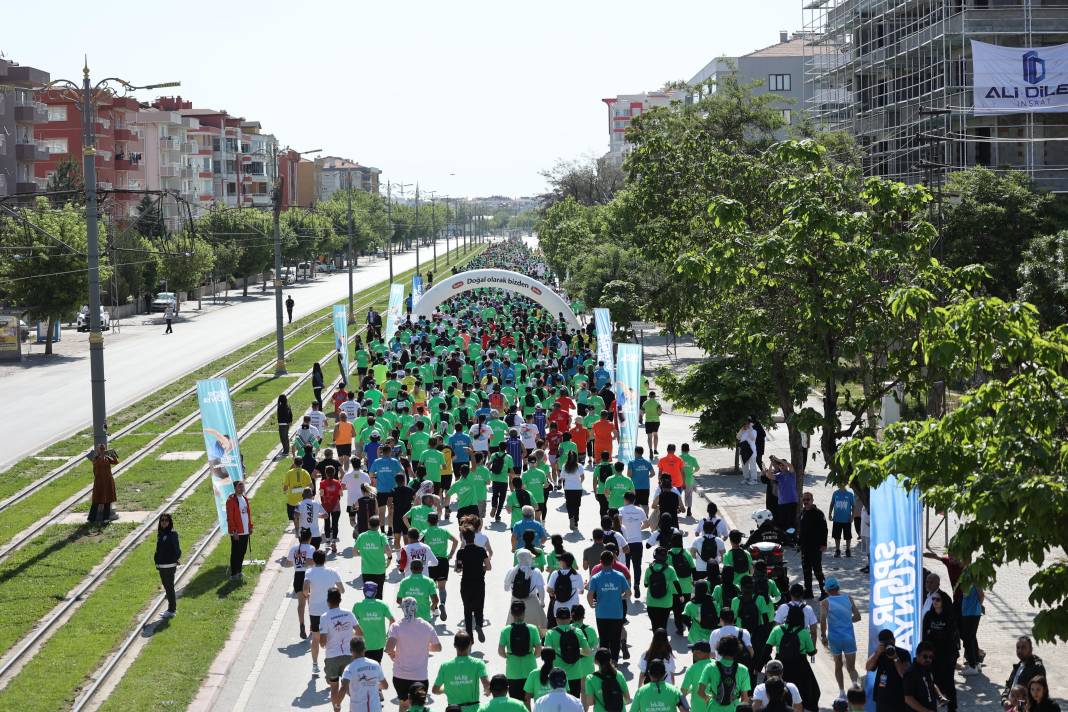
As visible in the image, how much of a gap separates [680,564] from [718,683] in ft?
12.8

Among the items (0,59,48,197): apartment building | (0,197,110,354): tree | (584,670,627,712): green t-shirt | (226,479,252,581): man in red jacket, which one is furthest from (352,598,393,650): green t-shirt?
(0,59,48,197): apartment building

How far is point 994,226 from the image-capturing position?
119 ft

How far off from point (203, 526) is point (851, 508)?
1029cm

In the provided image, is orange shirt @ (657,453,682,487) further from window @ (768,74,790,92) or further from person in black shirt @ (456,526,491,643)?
window @ (768,74,790,92)

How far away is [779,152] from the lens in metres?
17.2

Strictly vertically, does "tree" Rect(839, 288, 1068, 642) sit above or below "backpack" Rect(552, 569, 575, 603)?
above

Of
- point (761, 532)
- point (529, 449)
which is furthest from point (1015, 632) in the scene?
point (529, 449)

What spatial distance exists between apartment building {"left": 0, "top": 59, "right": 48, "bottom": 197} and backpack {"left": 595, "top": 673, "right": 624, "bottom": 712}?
73.2 meters

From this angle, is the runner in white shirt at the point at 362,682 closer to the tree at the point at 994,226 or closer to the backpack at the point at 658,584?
the backpack at the point at 658,584

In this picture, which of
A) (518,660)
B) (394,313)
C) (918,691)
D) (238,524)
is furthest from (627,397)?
(394,313)

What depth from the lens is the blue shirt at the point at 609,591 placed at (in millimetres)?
12656

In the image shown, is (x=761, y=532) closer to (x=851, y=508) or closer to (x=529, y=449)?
(x=851, y=508)

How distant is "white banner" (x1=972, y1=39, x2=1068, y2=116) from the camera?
A: 4262 centimetres

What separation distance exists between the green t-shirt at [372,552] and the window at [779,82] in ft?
298
